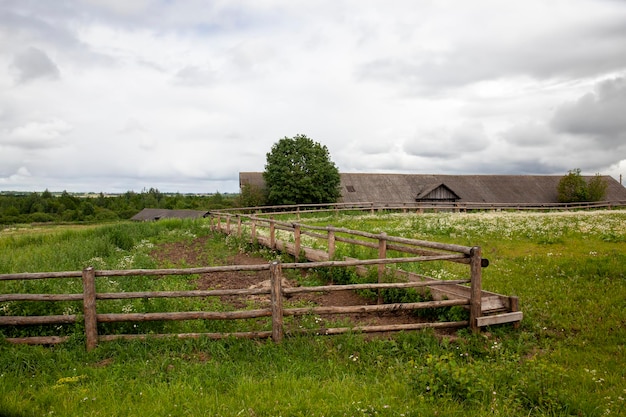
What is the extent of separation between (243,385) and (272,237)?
11.2 meters

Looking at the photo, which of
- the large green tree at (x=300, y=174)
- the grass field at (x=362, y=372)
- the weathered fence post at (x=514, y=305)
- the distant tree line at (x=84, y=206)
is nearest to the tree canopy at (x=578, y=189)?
the large green tree at (x=300, y=174)

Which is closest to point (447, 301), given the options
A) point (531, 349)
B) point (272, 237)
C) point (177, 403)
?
point (531, 349)

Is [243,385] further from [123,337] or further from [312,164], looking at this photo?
[312,164]

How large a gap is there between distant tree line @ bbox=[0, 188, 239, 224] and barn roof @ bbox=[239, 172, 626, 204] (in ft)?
153

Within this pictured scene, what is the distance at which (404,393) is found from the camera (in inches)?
211

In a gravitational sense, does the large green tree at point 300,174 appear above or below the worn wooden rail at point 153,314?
above

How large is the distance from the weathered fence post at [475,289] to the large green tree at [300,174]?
41008mm

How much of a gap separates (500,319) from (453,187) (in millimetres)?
53231

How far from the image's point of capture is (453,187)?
5822 cm

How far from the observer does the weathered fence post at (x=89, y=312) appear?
7156 millimetres

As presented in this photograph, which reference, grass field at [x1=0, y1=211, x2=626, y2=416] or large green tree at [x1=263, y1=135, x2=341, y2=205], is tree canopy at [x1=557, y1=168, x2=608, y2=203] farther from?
grass field at [x1=0, y1=211, x2=626, y2=416]

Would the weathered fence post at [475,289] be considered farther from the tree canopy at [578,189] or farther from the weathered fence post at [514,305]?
the tree canopy at [578,189]

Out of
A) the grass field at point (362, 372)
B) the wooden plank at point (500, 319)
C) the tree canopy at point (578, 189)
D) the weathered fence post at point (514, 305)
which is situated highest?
the tree canopy at point (578, 189)

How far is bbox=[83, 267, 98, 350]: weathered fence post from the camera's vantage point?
7.16 metres
